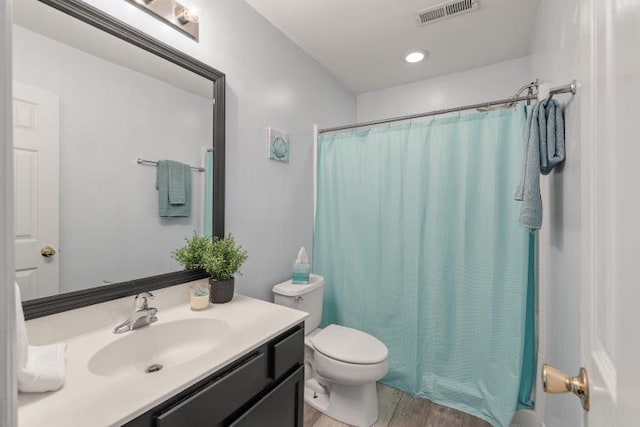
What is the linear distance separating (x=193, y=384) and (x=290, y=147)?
1.52m

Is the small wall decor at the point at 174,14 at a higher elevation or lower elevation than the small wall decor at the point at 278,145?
higher

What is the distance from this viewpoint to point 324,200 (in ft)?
7.17

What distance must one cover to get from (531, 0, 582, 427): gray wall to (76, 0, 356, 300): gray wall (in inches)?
56.4

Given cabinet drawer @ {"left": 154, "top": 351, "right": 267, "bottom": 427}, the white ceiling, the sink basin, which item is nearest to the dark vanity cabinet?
cabinet drawer @ {"left": 154, "top": 351, "right": 267, "bottom": 427}

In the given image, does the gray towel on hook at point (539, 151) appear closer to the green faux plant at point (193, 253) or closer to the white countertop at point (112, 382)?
the white countertop at point (112, 382)

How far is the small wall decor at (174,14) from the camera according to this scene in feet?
3.79

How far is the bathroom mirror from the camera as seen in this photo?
89 centimetres

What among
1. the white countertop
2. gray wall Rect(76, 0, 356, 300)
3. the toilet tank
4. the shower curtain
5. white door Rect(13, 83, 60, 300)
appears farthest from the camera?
the toilet tank

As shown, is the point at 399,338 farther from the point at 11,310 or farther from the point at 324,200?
the point at 11,310

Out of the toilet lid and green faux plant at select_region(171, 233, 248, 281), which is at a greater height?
green faux plant at select_region(171, 233, 248, 281)

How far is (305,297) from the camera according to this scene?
5.85ft

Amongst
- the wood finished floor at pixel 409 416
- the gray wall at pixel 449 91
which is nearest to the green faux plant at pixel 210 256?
the wood finished floor at pixel 409 416

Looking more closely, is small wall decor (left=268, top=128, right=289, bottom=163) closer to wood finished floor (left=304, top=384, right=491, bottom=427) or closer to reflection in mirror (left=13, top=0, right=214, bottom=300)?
reflection in mirror (left=13, top=0, right=214, bottom=300)

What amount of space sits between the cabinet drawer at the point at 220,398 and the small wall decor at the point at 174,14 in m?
1.41
